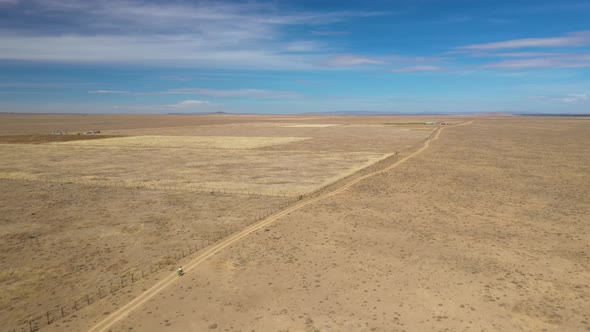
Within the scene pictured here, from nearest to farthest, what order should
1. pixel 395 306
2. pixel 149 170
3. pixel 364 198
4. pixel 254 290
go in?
pixel 395 306, pixel 254 290, pixel 364 198, pixel 149 170

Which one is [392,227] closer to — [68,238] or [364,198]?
[364,198]

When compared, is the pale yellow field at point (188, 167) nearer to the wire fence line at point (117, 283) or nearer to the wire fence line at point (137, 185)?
the wire fence line at point (137, 185)

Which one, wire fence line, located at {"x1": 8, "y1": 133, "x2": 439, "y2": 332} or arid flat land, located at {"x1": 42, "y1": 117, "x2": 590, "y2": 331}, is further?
wire fence line, located at {"x1": 8, "y1": 133, "x2": 439, "y2": 332}

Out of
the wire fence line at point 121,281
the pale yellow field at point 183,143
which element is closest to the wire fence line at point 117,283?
the wire fence line at point 121,281

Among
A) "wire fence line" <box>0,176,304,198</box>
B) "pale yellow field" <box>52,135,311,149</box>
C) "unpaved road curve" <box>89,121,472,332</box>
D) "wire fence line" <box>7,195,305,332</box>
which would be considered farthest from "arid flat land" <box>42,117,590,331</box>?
"pale yellow field" <box>52,135,311,149</box>

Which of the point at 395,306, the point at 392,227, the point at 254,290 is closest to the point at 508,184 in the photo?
the point at 392,227

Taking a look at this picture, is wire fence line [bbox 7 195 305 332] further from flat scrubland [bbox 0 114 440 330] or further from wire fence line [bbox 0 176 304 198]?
wire fence line [bbox 0 176 304 198]

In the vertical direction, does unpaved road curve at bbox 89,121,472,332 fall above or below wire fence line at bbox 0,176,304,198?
below

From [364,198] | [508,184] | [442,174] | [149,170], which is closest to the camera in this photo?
[364,198]
